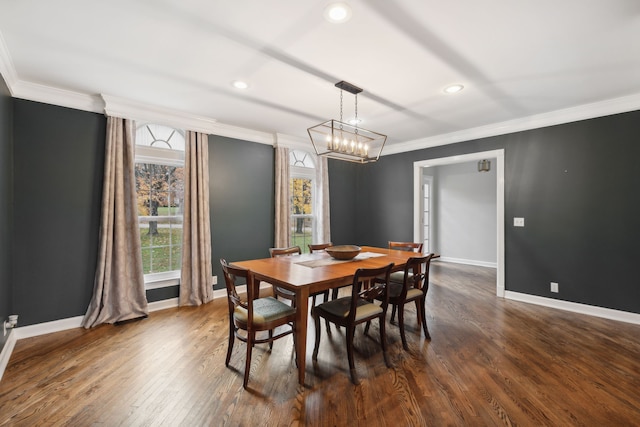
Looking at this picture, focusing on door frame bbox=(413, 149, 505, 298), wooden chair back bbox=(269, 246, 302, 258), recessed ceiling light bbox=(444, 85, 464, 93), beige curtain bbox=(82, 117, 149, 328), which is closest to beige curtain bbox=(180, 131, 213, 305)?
beige curtain bbox=(82, 117, 149, 328)

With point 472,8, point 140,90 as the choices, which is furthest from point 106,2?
point 472,8

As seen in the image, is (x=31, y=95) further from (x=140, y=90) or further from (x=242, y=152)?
(x=242, y=152)

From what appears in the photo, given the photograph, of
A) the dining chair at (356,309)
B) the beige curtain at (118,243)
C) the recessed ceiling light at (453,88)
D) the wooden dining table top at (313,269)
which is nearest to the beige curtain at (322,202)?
the wooden dining table top at (313,269)

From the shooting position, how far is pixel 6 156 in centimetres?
257

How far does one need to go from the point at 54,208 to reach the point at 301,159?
139 inches

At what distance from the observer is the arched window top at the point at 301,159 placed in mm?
5105

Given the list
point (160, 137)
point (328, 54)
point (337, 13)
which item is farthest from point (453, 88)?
point (160, 137)

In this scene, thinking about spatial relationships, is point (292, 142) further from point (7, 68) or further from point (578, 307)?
point (578, 307)

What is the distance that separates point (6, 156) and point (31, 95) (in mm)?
740

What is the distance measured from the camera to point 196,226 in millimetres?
3787

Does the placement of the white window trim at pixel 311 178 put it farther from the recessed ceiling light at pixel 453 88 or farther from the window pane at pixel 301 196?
the recessed ceiling light at pixel 453 88

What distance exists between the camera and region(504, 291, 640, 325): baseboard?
320 centimetres

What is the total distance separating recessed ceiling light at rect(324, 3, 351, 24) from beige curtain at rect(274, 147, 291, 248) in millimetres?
2898

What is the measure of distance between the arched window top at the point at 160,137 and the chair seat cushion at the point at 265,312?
2.67m
